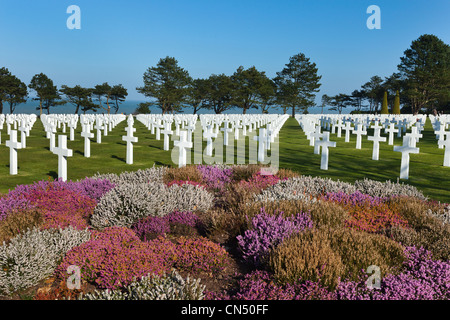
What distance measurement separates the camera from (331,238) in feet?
14.8

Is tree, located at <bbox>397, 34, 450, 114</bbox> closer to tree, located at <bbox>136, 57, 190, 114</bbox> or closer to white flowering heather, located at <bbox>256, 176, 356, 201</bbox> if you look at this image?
tree, located at <bbox>136, 57, 190, 114</bbox>

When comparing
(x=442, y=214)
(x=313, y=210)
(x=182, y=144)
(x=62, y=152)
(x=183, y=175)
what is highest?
(x=182, y=144)

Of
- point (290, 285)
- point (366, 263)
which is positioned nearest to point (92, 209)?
point (290, 285)

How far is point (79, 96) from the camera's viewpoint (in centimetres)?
6650

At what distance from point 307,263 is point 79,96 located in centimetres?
6957

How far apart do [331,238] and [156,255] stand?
214 centimetres

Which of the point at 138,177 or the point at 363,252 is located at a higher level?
the point at 138,177

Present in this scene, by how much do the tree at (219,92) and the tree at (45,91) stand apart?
97.8 feet

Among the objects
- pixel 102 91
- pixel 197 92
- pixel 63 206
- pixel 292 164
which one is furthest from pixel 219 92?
pixel 63 206

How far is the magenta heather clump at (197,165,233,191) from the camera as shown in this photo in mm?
8250

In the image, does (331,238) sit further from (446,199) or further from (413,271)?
(446,199)

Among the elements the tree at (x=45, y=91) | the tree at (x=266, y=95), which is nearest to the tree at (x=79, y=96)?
the tree at (x=45, y=91)

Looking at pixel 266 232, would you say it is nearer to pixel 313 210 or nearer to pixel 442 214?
pixel 313 210

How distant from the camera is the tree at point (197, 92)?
74.6m
